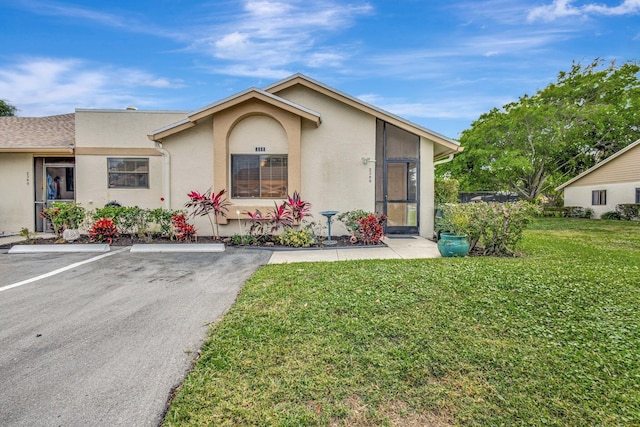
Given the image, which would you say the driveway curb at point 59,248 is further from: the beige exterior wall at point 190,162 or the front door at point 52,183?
the front door at point 52,183

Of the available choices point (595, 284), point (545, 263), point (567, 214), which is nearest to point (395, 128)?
point (545, 263)

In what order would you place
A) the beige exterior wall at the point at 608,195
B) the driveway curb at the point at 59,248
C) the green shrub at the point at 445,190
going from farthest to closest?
the beige exterior wall at the point at 608,195, the green shrub at the point at 445,190, the driveway curb at the point at 59,248

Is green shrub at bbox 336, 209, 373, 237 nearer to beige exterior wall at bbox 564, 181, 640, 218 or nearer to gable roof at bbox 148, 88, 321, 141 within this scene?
gable roof at bbox 148, 88, 321, 141

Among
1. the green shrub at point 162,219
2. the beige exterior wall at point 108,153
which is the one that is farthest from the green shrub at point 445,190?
the beige exterior wall at point 108,153

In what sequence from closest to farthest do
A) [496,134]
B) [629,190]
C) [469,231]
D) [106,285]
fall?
[106,285]
[469,231]
[629,190]
[496,134]

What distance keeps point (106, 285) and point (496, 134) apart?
88.4 feet

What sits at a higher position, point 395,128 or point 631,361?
point 395,128

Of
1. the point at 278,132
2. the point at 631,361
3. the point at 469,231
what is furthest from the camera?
the point at 278,132

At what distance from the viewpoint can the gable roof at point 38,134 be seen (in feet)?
34.0

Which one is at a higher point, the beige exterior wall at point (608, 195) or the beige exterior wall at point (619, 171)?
the beige exterior wall at point (619, 171)

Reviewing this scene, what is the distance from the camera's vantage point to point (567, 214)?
81.3 ft

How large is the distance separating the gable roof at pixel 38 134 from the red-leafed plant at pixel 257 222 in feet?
22.0

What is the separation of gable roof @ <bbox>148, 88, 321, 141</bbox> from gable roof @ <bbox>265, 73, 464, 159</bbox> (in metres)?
1.08

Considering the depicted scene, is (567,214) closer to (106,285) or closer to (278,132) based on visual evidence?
(278,132)
